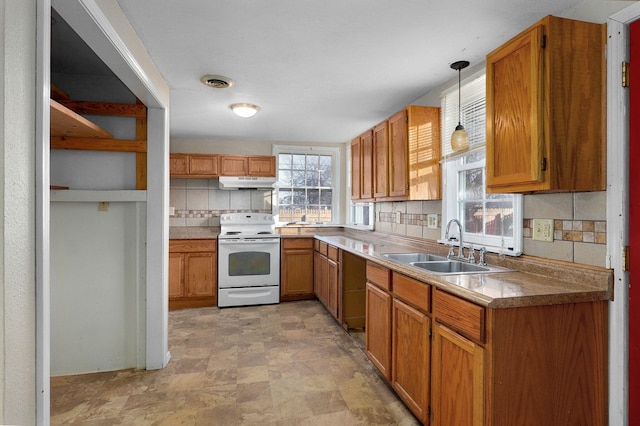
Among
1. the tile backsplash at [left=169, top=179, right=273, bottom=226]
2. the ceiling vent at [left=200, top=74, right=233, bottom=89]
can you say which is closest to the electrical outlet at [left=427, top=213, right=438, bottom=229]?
the ceiling vent at [left=200, top=74, right=233, bottom=89]

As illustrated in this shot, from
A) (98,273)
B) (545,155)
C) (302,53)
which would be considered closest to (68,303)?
(98,273)

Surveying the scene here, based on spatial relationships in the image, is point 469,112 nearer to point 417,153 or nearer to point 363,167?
point 417,153

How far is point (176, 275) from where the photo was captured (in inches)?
164

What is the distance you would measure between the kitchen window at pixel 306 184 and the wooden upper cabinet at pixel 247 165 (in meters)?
0.40

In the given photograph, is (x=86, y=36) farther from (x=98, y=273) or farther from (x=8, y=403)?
(x=98, y=273)

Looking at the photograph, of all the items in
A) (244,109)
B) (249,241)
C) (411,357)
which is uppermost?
(244,109)

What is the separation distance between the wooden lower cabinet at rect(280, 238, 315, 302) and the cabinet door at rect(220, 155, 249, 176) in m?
1.14

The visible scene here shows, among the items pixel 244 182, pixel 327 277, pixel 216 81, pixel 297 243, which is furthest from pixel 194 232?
pixel 216 81

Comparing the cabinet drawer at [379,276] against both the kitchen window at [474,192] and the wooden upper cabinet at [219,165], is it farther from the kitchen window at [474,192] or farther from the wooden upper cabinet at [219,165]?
the wooden upper cabinet at [219,165]

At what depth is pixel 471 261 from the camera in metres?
2.28

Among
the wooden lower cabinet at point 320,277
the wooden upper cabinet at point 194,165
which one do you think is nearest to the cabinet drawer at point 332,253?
the wooden lower cabinet at point 320,277

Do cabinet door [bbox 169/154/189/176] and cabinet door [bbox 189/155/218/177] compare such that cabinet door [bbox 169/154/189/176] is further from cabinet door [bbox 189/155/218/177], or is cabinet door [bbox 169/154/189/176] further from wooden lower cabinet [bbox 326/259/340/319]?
wooden lower cabinet [bbox 326/259/340/319]

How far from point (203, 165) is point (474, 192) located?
3514mm

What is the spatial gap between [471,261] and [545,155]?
94cm
